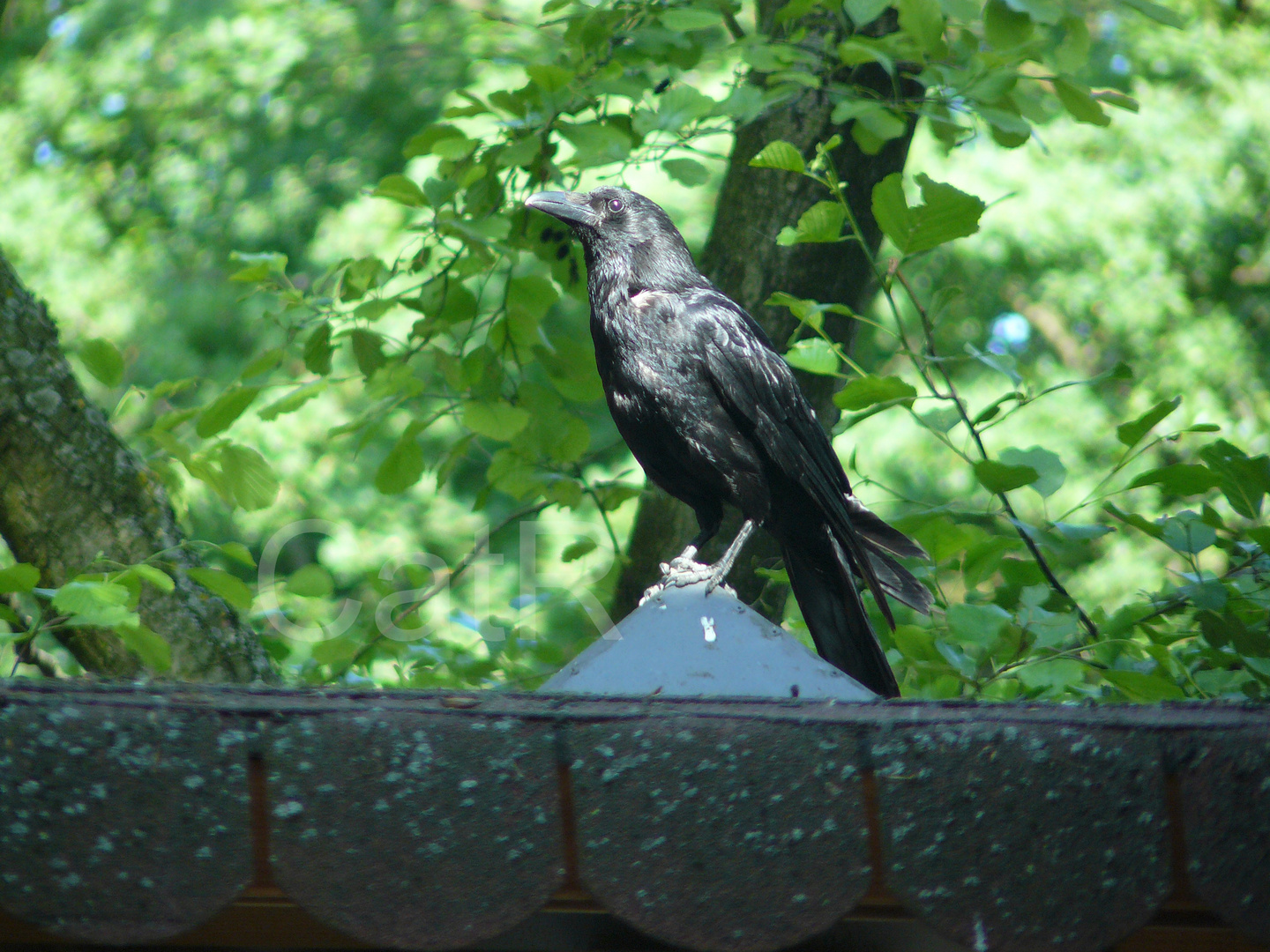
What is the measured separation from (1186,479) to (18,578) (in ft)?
5.99

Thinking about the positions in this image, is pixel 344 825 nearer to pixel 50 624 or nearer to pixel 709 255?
pixel 50 624

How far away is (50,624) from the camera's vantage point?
1.68m

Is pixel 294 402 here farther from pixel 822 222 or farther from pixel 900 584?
pixel 900 584

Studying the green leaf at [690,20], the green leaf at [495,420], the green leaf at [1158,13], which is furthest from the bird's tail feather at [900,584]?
the green leaf at [1158,13]

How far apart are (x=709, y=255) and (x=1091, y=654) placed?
4.76 ft

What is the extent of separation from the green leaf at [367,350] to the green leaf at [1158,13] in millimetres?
1971

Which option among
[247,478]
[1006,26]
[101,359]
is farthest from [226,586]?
[1006,26]

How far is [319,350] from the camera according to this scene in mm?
2691

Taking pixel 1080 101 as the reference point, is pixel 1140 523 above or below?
below

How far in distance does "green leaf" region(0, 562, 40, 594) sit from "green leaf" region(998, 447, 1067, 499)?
5.31 feet

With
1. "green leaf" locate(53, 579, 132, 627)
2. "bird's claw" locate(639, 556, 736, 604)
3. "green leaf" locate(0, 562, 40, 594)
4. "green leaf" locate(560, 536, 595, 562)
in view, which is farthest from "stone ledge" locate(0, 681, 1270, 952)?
"green leaf" locate(560, 536, 595, 562)

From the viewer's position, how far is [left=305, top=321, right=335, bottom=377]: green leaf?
2.67 m

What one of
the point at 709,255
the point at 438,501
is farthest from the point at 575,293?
the point at 438,501

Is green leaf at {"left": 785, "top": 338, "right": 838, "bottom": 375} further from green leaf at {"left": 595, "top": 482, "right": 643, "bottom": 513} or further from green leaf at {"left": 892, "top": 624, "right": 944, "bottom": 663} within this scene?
green leaf at {"left": 595, "top": 482, "right": 643, "bottom": 513}
